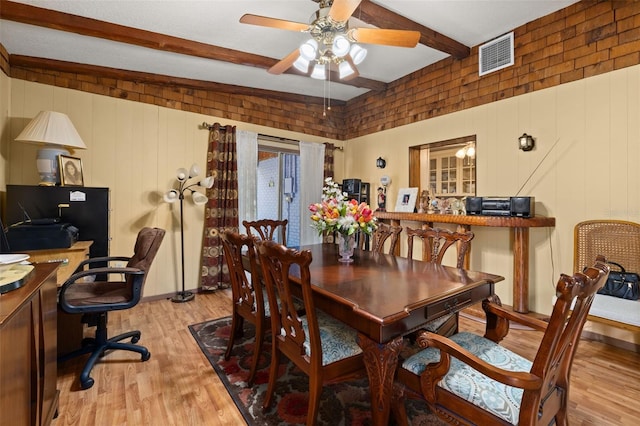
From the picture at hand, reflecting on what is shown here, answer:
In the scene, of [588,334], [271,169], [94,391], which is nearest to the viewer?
[94,391]

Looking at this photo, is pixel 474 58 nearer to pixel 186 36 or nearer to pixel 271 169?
pixel 186 36

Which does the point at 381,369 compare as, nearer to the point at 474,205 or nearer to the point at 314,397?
the point at 314,397

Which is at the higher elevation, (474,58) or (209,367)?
(474,58)

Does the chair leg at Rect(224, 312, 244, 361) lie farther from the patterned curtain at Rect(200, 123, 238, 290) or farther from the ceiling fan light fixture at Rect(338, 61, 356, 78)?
the ceiling fan light fixture at Rect(338, 61, 356, 78)

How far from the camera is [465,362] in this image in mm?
1124

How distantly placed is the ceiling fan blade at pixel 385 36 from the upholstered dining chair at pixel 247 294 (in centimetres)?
168

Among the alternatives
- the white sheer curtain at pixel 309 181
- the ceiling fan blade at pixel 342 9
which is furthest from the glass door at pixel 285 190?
the ceiling fan blade at pixel 342 9

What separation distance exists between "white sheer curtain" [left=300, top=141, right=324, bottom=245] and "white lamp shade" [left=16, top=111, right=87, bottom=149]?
2.90 metres

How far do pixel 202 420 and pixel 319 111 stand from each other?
4.63m

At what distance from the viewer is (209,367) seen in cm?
226

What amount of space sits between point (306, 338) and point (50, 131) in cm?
309

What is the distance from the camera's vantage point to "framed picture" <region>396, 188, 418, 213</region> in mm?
4195

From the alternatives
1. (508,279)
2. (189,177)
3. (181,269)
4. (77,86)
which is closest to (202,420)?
(181,269)

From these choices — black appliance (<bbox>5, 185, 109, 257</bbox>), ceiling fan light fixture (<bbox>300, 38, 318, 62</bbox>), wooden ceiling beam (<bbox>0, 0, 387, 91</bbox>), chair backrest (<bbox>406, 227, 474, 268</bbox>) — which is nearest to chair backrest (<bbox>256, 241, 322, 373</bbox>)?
chair backrest (<bbox>406, 227, 474, 268</bbox>)
